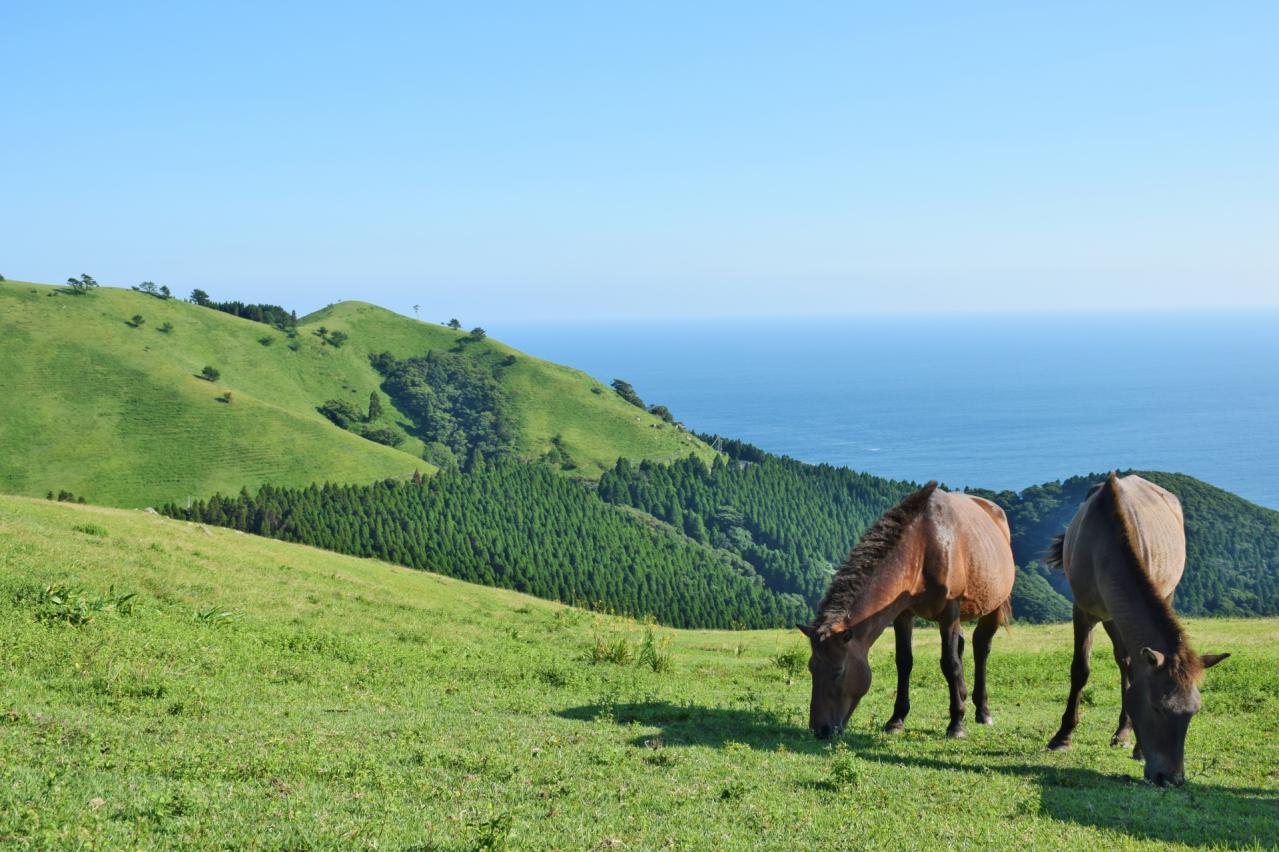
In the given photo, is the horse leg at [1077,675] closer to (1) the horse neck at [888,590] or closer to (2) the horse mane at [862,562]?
(1) the horse neck at [888,590]

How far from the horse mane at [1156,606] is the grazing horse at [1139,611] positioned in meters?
0.01

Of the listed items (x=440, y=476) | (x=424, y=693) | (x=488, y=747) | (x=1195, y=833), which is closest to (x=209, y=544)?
(x=424, y=693)

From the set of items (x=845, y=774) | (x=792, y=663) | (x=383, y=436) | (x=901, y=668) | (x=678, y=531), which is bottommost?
(x=678, y=531)

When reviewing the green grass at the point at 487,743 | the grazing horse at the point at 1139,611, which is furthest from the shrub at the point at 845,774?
the grazing horse at the point at 1139,611

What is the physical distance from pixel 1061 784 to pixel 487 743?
24.3 ft

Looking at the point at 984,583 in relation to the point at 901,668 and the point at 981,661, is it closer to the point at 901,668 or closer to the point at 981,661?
the point at 981,661

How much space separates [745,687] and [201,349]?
174725mm

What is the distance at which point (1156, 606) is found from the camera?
469 inches

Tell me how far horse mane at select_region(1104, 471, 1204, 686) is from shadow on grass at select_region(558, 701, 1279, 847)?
4.66 feet

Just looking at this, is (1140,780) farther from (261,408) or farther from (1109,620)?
(261,408)

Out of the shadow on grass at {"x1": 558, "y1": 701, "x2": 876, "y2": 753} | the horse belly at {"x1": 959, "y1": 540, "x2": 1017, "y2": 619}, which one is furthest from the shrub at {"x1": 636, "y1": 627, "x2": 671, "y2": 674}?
the horse belly at {"x1": 959, "y1": 540, "x2": 1017, "y2": 619}

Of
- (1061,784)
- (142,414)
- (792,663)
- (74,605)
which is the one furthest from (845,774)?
(142,414)

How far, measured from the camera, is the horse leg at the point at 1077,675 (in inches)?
545

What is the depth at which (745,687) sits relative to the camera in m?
20.6
